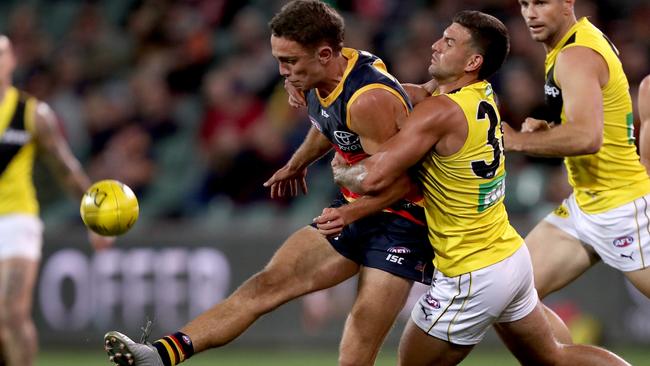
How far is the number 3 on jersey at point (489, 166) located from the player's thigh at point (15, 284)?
398 centimetres

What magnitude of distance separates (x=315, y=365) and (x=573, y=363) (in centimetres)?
439

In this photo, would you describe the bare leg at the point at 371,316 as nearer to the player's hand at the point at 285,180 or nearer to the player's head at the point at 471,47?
the player's hand at the point at 285,180

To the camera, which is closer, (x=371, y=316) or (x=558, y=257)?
(x=371, y=316)

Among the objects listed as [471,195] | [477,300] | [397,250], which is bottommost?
[477,300]

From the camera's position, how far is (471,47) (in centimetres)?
609

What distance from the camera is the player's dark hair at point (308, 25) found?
6152 mm

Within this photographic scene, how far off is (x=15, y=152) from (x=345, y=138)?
12.4 feet

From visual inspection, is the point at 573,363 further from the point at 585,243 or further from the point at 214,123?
the point at 214,123

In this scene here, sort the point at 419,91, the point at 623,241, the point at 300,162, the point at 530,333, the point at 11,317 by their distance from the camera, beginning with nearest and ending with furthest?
the point at 530,333 → the point at 419,91 → the point at 623,241 → the point at 300,162 → the point at 11,317

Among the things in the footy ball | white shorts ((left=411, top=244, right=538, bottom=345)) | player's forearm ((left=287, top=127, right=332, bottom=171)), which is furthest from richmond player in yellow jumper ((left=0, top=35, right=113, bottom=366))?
white shorts ((left=411, top=244, right=538, bottom=345))

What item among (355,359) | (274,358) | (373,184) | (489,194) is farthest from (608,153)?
(274,358)

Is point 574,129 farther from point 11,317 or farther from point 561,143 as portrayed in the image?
point 11,317

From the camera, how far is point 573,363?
6477 millimetres

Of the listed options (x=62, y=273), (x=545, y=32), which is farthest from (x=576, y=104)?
(x=62, y=273)
